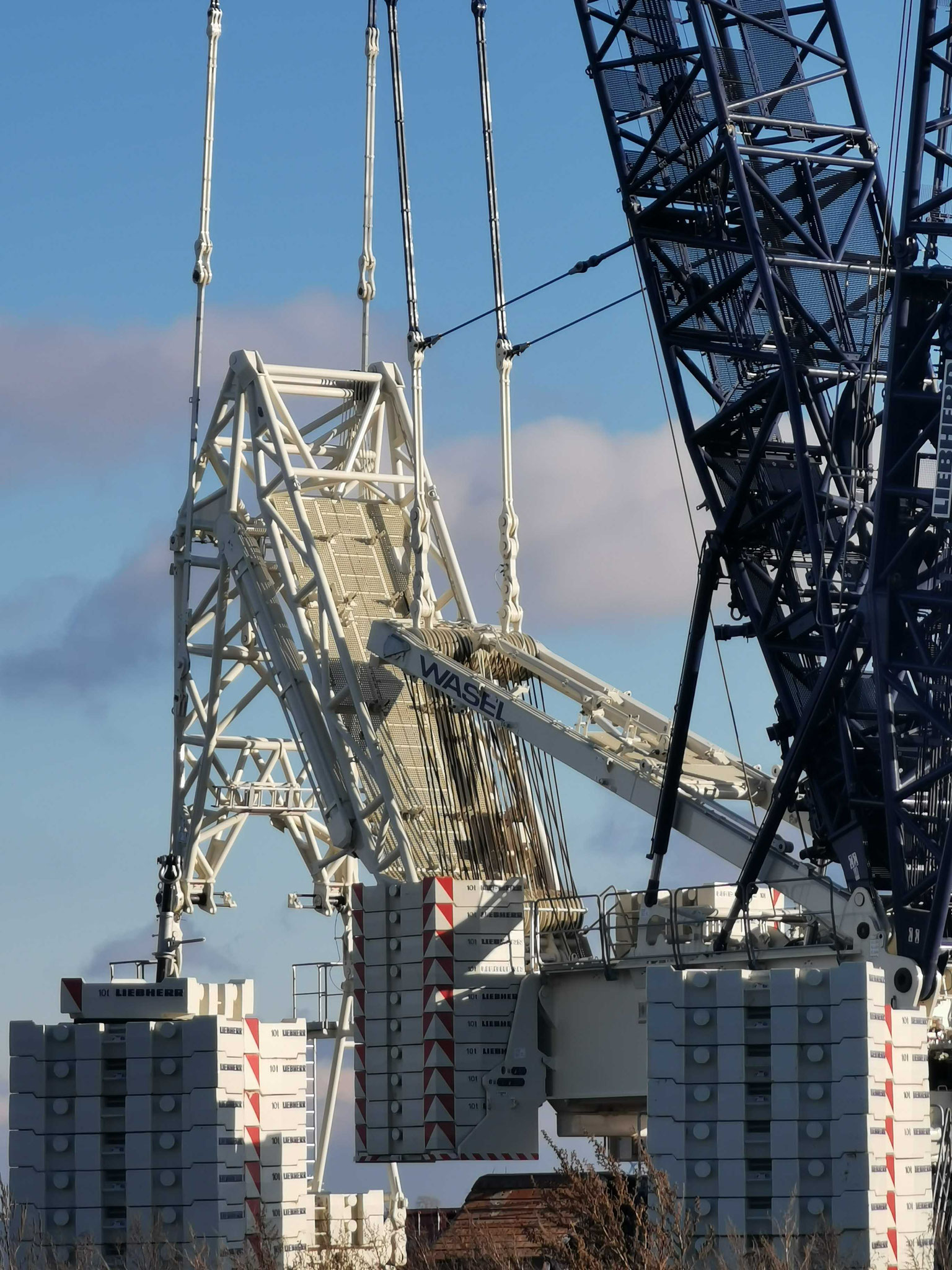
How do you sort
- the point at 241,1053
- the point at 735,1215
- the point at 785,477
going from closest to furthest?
the point at 735,1215 < the point at 241,1053 < the point at 785,477

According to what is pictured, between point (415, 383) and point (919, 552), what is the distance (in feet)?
49.2

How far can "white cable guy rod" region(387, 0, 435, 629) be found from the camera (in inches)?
1829

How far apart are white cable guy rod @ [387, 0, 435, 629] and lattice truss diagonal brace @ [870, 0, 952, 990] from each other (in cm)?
1170

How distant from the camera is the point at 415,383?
49.0 meters

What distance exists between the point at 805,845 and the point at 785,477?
247 inches

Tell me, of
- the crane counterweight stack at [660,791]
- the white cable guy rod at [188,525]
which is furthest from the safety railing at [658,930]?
the white cable guy rod at [188,525]

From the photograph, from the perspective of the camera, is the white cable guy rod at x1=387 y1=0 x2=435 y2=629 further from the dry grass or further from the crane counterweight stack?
the dry grass

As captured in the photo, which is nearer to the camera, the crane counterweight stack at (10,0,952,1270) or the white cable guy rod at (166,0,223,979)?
the crane counterweight stack at (10,0,952,1270)

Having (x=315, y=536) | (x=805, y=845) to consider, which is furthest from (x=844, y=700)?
(x=315, y=536)

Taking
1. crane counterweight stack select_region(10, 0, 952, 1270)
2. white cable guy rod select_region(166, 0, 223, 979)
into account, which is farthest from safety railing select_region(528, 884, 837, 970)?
white cable guy rod select_region(166, 0, 223, 979)

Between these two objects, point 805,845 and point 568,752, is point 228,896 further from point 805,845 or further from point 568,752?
point 805,845

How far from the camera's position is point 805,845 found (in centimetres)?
4012

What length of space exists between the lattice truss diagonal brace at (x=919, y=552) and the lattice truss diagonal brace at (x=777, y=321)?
0.97 meters

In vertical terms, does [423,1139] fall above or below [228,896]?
below
